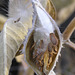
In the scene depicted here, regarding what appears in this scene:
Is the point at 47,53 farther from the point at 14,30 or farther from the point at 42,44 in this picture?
the point at 14,30

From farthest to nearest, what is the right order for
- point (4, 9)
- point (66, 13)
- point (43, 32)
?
point (66, 13) < point (4, 9) < point (43, 32)

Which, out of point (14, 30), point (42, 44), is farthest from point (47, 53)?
point (14, 30)

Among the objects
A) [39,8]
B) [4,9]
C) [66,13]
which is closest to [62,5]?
[66,13]

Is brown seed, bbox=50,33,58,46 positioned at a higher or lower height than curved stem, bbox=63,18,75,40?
higher

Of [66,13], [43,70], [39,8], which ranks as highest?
[39,8]

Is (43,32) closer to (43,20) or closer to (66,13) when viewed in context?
(43,20)

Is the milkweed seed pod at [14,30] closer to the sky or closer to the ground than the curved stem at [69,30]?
closer to the sky

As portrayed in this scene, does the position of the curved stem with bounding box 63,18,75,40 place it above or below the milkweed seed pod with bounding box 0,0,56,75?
below

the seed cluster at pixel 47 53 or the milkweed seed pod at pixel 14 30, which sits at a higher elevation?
the milkweed seed pod at pixel 14 30
